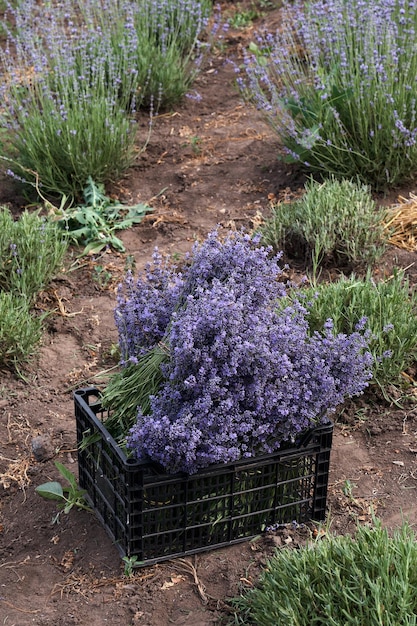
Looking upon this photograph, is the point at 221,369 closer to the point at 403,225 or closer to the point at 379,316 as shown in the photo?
the point at 379,316

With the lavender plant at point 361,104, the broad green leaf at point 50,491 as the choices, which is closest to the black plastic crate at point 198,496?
the broad green leaf at point 50,491

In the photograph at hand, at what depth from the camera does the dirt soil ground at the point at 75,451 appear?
2867mm

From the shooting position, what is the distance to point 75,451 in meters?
3.68

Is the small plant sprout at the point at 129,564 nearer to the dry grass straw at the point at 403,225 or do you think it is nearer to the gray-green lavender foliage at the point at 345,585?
the gray-green lavender foliage at the point at 345,585

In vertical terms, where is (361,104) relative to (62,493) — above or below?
above

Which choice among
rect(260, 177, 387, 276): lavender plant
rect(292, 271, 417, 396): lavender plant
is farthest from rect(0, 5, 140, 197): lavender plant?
rect(292, 271, 417, 396): lavender plant

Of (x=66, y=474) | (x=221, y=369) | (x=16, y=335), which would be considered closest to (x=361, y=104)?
(x=16, y=335)

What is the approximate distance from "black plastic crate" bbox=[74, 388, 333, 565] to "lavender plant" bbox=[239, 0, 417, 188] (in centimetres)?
263

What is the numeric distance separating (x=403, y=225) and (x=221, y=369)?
2.52m

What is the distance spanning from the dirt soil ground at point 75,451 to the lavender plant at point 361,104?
390 millimetres

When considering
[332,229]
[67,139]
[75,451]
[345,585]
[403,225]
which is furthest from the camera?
[67,139]

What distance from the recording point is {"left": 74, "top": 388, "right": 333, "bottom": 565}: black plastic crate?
9.32 feet

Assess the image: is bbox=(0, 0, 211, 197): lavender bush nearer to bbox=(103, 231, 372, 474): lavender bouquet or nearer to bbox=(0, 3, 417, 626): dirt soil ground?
bbox=(0, 3, 417, 626): dirt soil ground

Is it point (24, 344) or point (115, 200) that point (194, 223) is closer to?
point (115, 200)
